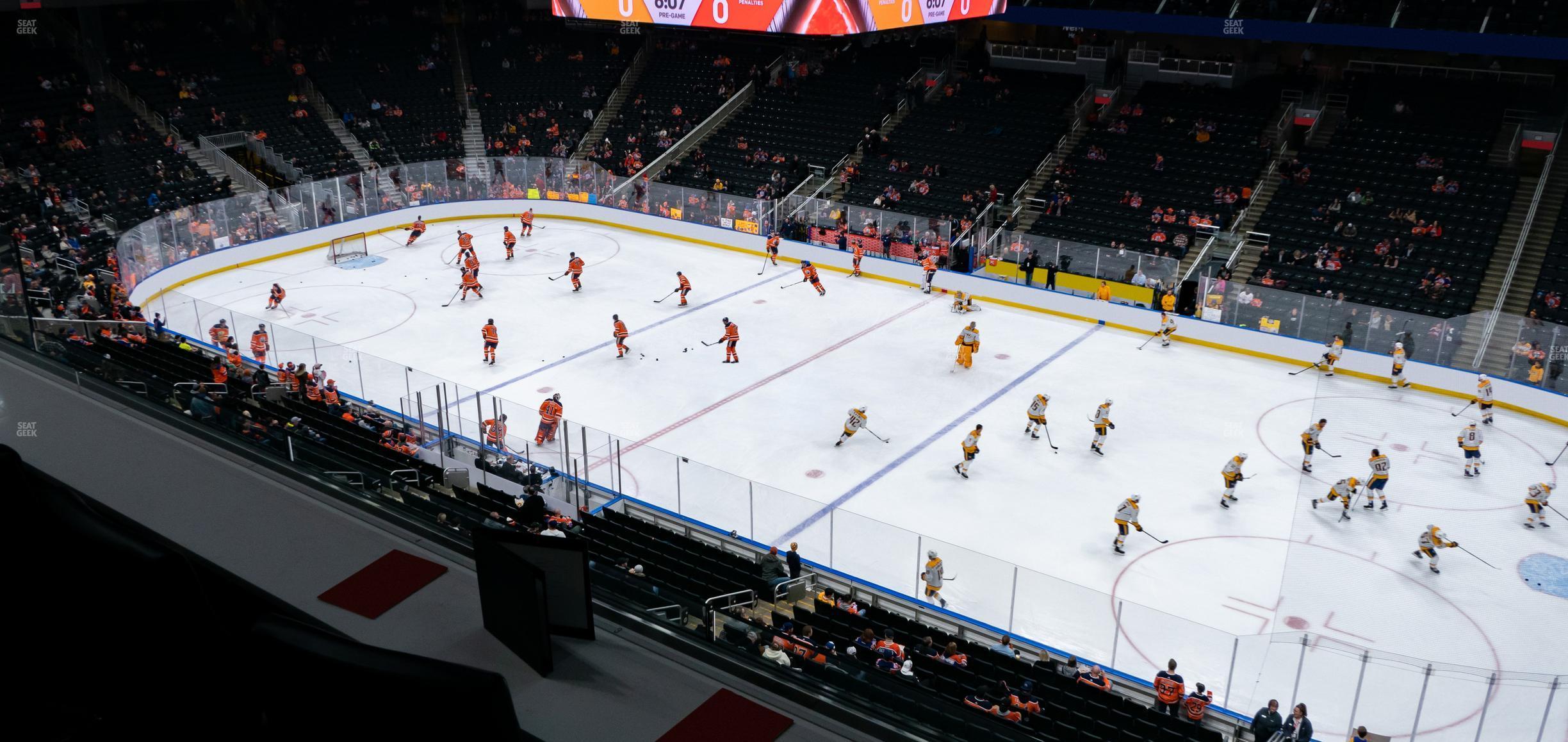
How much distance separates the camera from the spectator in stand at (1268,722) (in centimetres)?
1138

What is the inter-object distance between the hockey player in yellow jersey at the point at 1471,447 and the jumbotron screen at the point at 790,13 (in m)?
16.7

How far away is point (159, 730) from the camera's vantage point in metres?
Answer: 2.39

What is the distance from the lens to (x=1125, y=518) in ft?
52.7

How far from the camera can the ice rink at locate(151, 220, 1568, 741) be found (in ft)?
43.2

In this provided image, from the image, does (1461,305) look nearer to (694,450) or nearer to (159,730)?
(694,450)

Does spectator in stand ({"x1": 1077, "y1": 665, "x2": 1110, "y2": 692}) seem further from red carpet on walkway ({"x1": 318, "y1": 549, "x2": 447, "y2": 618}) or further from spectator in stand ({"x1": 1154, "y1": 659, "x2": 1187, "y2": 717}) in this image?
red carpet on walkway ({"x1": 318, "y1": 549, "x2": 447, "y2": 618})

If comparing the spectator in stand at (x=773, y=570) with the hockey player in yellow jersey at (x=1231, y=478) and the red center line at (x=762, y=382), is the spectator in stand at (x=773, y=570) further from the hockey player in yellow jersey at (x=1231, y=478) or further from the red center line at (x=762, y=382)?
the hockey player in yellow jersey at (x=1231, y=478)

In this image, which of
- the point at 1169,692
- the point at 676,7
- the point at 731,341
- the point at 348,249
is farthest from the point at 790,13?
the point at 1169,692

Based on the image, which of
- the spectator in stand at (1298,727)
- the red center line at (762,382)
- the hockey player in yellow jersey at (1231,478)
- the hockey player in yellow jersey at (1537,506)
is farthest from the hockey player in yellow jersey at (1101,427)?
the spectator in stand at (1298,727)

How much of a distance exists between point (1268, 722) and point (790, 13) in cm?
2292

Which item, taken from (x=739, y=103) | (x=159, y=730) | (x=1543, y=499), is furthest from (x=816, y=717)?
(x=739, y=103)

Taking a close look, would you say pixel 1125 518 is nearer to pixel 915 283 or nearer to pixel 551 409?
pixel 551 409

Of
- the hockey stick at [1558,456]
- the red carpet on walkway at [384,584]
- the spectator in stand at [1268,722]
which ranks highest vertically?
the red carpet on walkway at [384,584]

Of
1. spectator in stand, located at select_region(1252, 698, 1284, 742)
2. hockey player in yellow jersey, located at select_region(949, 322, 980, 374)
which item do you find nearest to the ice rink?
hockey player in yellow jersey, located at select_region(949, 322, 980, 374)
